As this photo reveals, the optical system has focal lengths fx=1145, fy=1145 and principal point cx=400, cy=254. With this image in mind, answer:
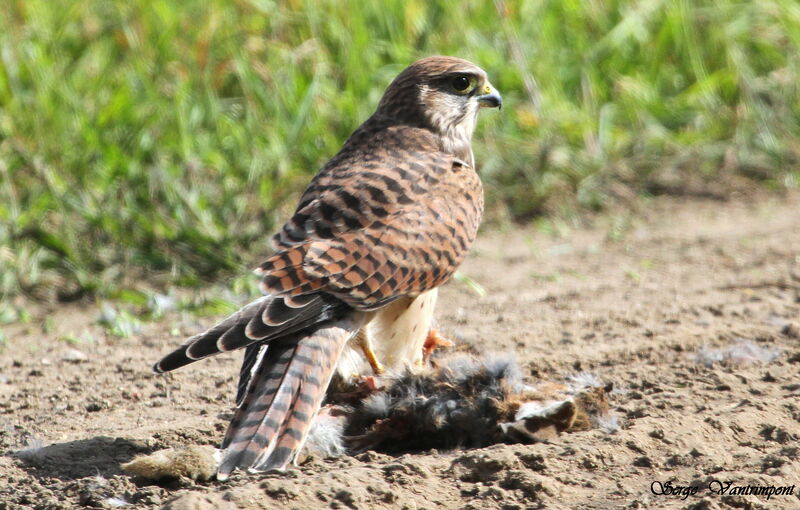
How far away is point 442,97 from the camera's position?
191 inches

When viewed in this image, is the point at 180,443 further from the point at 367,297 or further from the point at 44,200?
the point at 44,200

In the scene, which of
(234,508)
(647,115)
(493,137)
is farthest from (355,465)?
(647,115)

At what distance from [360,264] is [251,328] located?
1.82ft

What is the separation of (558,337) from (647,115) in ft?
10.2

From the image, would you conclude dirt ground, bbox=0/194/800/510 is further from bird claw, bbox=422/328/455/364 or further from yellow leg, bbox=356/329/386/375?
yellow leg, bbox=356/329/386/375

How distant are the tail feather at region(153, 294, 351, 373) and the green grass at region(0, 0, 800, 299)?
239 cm

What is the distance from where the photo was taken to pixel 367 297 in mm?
3734

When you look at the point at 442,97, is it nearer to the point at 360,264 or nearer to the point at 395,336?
the point at 395,336

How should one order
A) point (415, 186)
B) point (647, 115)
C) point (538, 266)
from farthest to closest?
point (647, 115), point (538, 266), point (415, 186)

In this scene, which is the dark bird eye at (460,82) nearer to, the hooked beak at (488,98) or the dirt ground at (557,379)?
the hooked beak at (488,98)

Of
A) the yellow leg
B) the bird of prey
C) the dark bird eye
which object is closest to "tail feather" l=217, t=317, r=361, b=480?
the bird of prey

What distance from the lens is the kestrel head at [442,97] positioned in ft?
15.8

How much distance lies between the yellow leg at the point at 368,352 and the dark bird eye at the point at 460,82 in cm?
136

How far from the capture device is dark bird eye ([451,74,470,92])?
16.0ft
